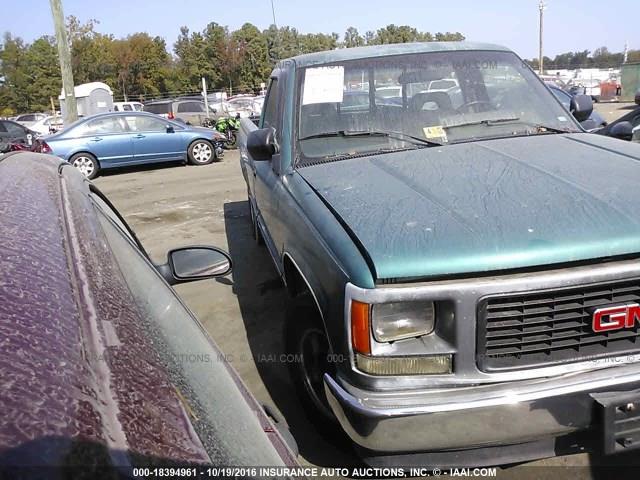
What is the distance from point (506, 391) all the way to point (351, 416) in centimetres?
58

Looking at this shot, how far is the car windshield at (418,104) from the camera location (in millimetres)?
3447

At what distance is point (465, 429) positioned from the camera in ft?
6.76

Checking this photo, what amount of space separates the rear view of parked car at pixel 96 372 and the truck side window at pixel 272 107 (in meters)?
2.64

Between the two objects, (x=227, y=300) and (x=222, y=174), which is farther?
(x=222, y=174)

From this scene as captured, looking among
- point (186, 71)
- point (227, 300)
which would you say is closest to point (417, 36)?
point (186, 71)

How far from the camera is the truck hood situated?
2057mm

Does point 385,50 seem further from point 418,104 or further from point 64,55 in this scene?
point 64,55

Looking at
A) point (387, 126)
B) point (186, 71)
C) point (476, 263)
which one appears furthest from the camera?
point (186, 71)

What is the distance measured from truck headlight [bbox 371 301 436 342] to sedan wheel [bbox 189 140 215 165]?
13.0 m

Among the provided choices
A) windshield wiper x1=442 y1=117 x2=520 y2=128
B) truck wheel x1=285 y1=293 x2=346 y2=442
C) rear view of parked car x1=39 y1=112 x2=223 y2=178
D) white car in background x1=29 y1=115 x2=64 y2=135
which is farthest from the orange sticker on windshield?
white car in background x1=29 y1=115 x2=64 y2=135

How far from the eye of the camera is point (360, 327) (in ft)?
6.92

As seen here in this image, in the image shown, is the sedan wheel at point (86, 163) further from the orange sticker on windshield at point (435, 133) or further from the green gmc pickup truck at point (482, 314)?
the green gmc pickup truck at point (482, 314)

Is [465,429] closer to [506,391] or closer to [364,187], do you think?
[506,391]

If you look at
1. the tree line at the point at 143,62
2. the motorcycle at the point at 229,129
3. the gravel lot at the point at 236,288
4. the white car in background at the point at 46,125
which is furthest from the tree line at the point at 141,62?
the gravel lot at the point at 236,288
